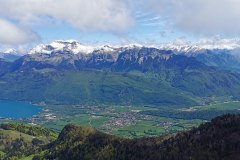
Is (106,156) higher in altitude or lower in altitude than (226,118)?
lower

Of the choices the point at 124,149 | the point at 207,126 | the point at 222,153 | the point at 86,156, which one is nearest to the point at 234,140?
the point at 222,153

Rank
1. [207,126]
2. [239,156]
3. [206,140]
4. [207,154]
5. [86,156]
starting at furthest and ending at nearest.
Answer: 1. [86,156]
2. [207,126]
3. [206,140]
4. [207,154]
5. [239,156]

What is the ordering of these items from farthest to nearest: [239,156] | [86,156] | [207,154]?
[86,156] → [207,154] → [239,156]

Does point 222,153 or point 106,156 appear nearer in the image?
point 222,153

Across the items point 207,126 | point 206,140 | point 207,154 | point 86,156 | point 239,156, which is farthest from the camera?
point 86,156

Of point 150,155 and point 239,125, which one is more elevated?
point 239,125

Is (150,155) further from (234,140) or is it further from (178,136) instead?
(234,140)

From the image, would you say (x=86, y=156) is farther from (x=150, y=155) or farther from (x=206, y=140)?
(x=206, y=140)

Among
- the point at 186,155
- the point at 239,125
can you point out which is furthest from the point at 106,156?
the point at 239,125

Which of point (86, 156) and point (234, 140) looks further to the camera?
point (86, 156)
